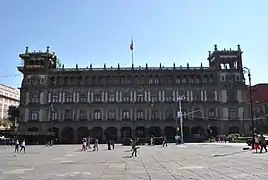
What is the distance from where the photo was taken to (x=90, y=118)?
271ft

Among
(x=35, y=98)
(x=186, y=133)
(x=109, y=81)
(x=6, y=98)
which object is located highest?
(x=109, y=81)

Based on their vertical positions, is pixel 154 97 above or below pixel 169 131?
above

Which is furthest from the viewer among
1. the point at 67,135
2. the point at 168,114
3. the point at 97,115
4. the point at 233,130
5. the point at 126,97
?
the point at 67,135

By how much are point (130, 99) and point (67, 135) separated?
19287 millimetres

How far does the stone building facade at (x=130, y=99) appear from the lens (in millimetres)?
82125

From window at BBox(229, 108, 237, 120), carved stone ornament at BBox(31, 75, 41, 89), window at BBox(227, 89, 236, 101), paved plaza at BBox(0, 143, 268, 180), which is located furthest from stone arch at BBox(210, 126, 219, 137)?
paved plaza at BBox(0, 143, 268, 180)

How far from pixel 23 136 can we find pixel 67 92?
15.5m

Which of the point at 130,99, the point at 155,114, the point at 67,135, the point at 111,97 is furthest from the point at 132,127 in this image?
the point at 67,135

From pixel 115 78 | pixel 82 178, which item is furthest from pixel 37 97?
pixel 82 178

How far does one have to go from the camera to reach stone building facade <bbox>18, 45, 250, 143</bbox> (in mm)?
82125

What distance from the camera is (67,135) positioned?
84.6m

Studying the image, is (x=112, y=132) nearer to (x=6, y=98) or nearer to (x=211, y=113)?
(x=211, y=113)

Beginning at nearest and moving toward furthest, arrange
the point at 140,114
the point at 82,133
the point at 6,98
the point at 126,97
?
1. the point at 140,114
2. the point at 126,97
3. the point at 82,133
4. the point at 6,98

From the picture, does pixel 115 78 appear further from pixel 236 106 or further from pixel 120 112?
pixel 236 106
